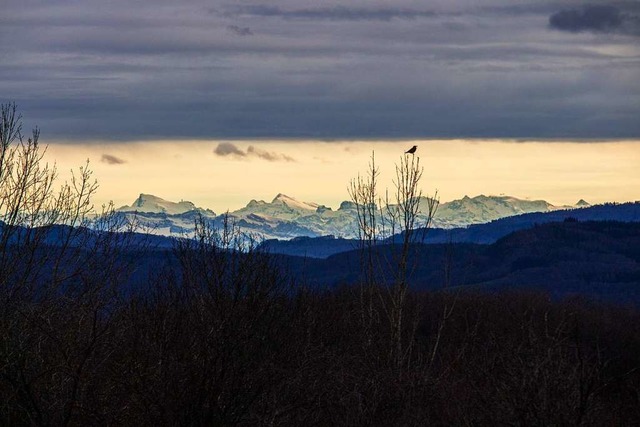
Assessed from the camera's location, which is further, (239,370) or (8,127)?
(8,127)

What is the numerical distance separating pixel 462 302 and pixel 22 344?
10573cm

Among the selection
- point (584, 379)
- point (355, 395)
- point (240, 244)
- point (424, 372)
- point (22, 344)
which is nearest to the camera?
point (584, 379)

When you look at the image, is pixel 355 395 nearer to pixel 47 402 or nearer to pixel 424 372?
pixel 424 372

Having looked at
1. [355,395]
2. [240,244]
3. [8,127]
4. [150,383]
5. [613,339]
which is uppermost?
[8,127]

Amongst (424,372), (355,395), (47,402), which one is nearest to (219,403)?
(47,402)

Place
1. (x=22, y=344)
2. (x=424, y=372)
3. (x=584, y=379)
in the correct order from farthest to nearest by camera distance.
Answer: (x=424, y=372), (x=22, y=344), (x=584, y=379)

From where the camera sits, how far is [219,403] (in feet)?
64.3

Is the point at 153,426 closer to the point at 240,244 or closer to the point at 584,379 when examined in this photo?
the point at 240,244

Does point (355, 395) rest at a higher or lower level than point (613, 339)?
higher

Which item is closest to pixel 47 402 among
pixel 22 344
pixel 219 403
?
pixel 22 344

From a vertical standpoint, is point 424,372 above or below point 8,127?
below

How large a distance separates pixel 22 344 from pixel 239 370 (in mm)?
4469

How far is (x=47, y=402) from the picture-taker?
19594 millimetres

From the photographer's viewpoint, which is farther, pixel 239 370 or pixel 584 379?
pixel 239 370
